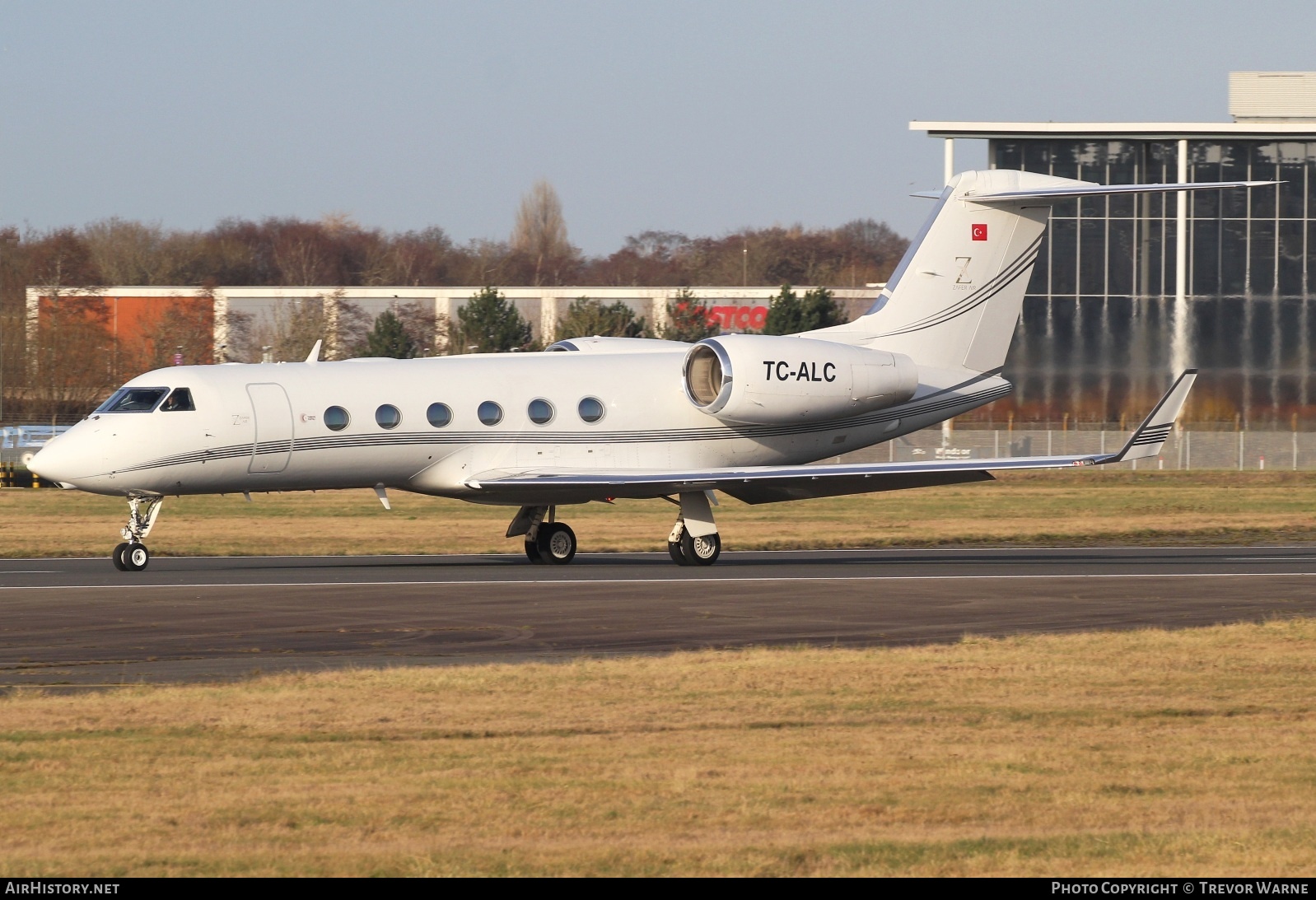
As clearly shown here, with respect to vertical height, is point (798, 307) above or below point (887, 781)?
above

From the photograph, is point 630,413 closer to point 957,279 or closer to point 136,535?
point 957,279

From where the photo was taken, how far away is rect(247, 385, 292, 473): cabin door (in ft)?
73.2

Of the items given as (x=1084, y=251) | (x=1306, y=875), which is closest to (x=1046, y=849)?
(x=1306, y=875)

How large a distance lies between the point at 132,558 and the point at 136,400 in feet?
6.96

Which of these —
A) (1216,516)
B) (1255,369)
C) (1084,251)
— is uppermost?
(1084,251)

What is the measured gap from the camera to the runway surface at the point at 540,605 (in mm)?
14391

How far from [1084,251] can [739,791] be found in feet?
160

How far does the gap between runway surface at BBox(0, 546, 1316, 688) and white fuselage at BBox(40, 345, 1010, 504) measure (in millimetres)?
1421

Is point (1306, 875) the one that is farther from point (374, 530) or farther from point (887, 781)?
point (374, 530)

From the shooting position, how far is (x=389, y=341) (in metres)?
64.4

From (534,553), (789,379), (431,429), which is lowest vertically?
(534,553)

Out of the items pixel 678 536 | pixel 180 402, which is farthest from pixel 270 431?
pixel 678 536

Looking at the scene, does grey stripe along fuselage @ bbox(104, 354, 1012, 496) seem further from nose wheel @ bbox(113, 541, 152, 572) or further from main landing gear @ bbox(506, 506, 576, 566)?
main landing gear @ bbox(506, 506, 576, 566)

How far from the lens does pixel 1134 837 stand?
7430 millimetres
